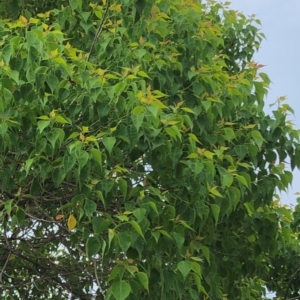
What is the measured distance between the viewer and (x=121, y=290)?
2.22 meters

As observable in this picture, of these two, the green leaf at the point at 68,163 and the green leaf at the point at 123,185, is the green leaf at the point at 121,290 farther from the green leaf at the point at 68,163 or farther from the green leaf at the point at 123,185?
the green leaf at the point at 68,163

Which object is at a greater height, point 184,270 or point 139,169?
point 139,169

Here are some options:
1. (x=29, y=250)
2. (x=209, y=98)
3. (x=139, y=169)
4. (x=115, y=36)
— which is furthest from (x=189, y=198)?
(x=29, y=250)

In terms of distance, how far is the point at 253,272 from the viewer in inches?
149

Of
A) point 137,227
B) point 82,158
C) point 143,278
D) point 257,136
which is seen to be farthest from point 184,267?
point 257,136

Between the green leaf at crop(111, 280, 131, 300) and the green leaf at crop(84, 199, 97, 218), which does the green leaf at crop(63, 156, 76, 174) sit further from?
the green leaf at crop(111, 280, 131, 300)

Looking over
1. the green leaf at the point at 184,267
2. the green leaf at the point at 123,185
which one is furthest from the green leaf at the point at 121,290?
the green leaf at the point at 123,185

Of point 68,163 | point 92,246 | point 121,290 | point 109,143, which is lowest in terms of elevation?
point 121,290

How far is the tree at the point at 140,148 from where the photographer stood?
2443mm

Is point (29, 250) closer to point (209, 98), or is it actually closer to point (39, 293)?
point (39, 293)

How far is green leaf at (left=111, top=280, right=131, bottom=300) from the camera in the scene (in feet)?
7.22

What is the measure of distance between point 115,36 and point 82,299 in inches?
70.6

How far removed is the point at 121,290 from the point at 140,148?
63cm

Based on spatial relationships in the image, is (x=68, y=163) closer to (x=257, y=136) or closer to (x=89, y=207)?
(x=89, y=207)
